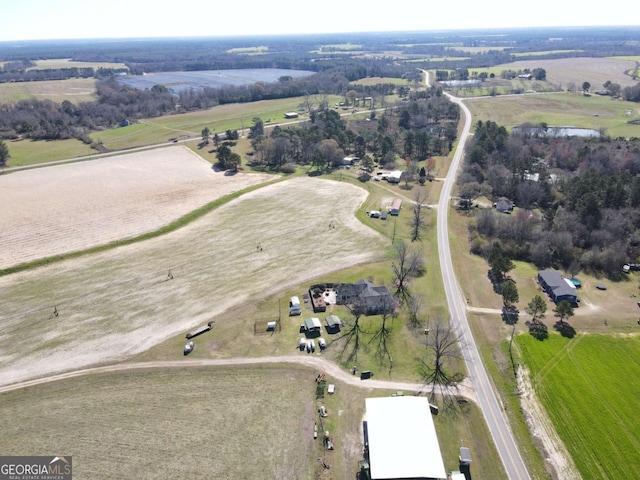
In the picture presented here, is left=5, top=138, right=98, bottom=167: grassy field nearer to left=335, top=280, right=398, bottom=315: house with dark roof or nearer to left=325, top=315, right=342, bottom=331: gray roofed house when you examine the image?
left=335, top=280, right=398, bottom=315: house with dark roof

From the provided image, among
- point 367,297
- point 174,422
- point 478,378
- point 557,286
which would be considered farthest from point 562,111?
point 174,422

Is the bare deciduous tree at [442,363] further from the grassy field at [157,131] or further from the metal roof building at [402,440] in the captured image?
the grassy field at [157,131]

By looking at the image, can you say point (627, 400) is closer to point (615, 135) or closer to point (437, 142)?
point (437, 142)

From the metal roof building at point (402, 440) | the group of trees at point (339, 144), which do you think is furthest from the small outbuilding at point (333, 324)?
the group of trees at point (339, 144)

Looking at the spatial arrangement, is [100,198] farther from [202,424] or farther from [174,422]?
[202,424]

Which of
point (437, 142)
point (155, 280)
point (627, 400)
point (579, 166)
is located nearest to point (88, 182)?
point (155, 280)

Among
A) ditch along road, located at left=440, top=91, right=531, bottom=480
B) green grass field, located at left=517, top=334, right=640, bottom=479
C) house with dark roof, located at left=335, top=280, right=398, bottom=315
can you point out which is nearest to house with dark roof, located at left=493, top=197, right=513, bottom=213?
ditch along road, located at left=440, top=91, right=531, bottom=480
